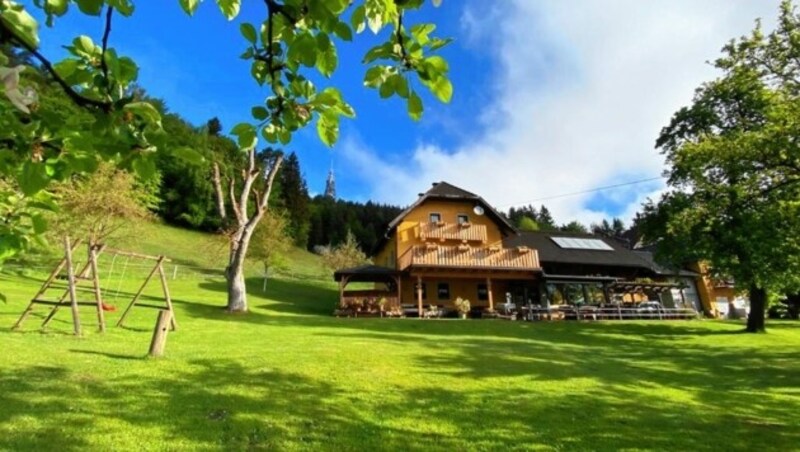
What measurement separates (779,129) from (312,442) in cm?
1514

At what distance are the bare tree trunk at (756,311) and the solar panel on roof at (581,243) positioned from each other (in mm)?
12174

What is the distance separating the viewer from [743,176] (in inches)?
706

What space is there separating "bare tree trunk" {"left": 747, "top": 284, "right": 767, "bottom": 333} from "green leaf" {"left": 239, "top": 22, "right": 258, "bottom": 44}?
85.5ft

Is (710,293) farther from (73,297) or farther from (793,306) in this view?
(73,297)

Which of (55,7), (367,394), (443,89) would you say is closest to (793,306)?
(367,394)

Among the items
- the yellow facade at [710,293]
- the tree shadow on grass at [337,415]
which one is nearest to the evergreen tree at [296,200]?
the yellow facade at [710,293]

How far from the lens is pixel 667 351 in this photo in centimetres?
1596

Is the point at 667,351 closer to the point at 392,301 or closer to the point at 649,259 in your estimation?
the point at 392,301

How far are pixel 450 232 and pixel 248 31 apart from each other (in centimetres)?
2966

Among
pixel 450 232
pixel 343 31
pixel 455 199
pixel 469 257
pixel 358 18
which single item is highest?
pixel 455 199

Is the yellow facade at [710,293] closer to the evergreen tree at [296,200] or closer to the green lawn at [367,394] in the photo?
the green lawn at [367,394]

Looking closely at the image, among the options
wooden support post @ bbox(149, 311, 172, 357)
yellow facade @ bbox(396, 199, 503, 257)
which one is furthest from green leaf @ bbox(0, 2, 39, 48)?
yellow facade @ bbox(396, 199, 503, 257)

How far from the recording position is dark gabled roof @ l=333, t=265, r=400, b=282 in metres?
26.8

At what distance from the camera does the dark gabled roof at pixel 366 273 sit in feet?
87.9
